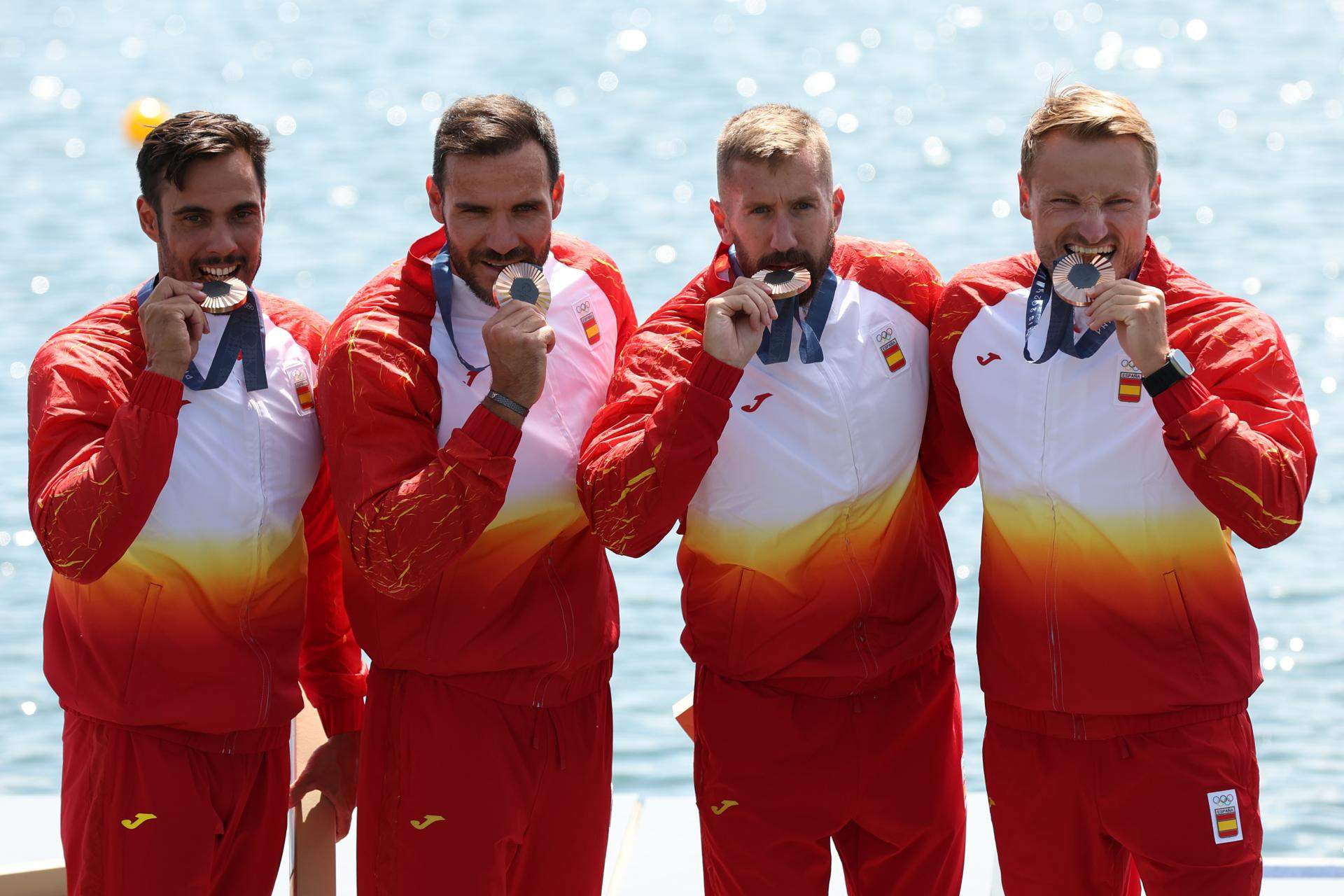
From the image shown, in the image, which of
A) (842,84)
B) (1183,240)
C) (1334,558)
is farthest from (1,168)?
(1334,558)

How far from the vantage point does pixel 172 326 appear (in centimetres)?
405

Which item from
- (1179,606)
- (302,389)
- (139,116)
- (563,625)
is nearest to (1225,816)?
(1179,606)

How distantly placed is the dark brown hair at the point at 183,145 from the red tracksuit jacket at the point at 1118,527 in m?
1.74

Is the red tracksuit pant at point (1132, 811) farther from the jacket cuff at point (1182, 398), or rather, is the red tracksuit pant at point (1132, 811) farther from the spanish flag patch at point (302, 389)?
the spanish flag patch at point (302, 389)

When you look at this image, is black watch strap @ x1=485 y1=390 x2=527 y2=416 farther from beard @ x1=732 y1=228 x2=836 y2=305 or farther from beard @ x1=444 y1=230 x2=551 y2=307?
beard @ x1=732 y1=228 x2=836 y2=305

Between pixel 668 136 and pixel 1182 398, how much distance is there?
15.0 m

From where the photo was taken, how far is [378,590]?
417 centimetres

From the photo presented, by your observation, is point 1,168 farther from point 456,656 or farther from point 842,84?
point 456,656

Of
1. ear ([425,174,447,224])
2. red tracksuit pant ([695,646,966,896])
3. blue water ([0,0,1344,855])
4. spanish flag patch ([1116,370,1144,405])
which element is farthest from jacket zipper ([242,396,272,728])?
blue water ([0,0,1344,855])

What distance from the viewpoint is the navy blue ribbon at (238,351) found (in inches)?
167

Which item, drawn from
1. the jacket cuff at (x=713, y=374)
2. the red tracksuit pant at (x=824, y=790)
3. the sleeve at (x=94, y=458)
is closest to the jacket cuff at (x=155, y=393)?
the sleeve at (x=94, y=458)

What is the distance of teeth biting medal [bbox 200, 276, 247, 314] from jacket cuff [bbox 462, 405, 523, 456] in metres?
0.63

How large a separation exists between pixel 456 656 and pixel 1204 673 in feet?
5.26

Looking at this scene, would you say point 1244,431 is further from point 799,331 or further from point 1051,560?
point 799,331
